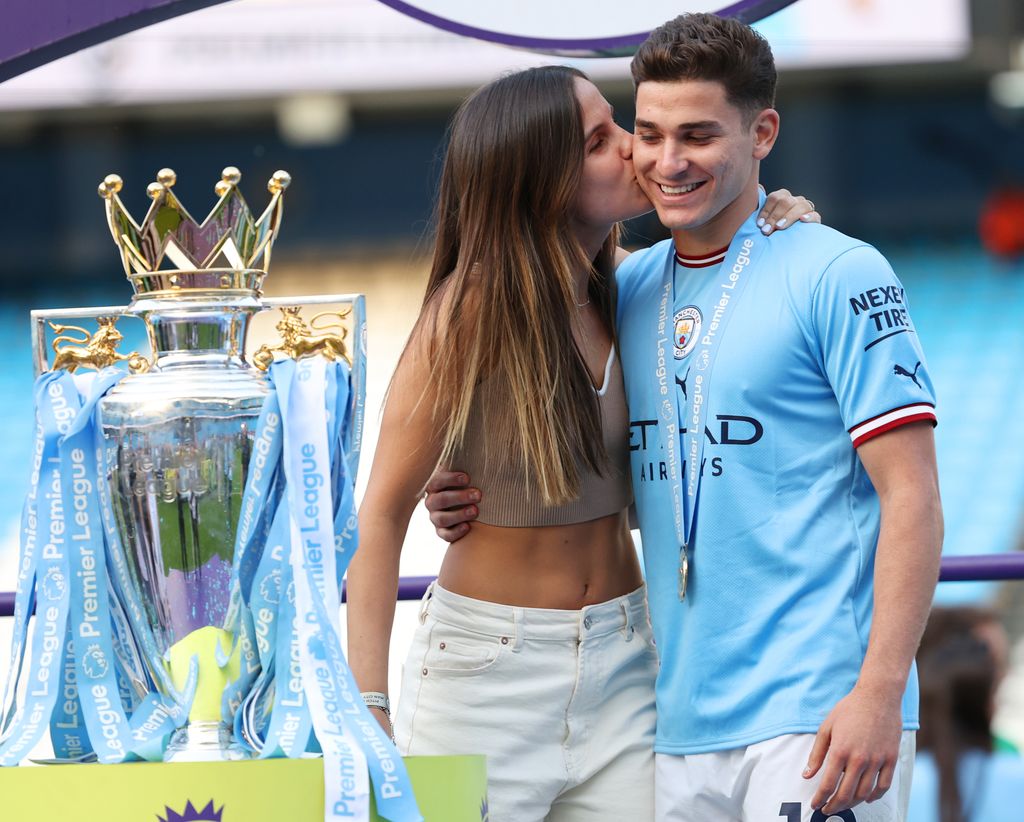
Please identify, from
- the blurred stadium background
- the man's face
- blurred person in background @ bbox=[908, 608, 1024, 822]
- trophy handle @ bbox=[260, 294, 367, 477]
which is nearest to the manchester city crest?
the man's face

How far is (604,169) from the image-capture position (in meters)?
1.89

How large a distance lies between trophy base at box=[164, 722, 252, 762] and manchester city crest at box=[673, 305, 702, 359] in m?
0.71

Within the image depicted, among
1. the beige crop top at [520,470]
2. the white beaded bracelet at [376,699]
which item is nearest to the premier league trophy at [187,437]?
the white beaded bracelet at [376,699]

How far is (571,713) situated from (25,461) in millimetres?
9325

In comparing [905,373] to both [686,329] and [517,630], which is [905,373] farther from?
[517,630]

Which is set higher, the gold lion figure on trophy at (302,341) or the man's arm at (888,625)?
the gold lion figure on trophy at (302,341)

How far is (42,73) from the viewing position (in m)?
2.73

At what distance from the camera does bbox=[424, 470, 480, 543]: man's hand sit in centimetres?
191

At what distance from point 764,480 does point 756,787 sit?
34cm

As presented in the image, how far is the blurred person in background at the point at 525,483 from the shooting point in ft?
5.99

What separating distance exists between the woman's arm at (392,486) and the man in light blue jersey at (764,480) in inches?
10.4

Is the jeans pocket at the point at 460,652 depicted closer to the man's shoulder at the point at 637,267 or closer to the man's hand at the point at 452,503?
the man's hand at the point at 452,503

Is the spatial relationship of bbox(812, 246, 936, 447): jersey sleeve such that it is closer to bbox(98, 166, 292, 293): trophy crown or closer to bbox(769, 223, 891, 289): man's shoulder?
bbox(769, 223, 891, 289): man's shoulder

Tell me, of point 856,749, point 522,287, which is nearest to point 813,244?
point 522,287
